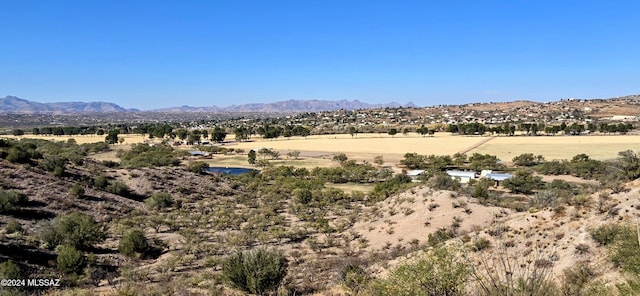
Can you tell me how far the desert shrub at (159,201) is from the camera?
39.0 metres

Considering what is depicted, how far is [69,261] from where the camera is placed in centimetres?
2030

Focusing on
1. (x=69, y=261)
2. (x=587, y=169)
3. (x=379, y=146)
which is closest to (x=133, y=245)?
(x=69, y=261)

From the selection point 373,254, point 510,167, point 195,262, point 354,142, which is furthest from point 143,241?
point 354,142

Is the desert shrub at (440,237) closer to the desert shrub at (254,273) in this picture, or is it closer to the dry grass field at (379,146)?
the desert shrub at (254,273)

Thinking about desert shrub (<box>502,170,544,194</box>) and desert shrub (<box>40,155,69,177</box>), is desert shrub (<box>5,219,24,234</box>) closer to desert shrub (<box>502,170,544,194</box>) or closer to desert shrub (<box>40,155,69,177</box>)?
desert shrub (<box>40,155,69,177</box>)

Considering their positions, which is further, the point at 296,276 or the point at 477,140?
the point at 477,140

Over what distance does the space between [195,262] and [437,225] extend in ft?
54.7

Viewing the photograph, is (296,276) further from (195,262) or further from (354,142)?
(354,142)

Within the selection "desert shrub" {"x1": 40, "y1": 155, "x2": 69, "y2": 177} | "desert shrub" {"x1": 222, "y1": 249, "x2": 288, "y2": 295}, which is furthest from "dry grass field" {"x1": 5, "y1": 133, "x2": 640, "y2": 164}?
"desert shrub" {"x1": 222, "y1": 249, "x2": 288, "y2": 295}

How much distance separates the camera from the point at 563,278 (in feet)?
49.1

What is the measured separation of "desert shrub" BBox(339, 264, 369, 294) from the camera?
16.3 metres

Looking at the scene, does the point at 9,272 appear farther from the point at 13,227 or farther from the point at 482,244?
the point at 482,244

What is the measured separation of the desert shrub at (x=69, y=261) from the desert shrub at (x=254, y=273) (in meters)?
9.22

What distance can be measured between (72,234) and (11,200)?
9.09 metres
